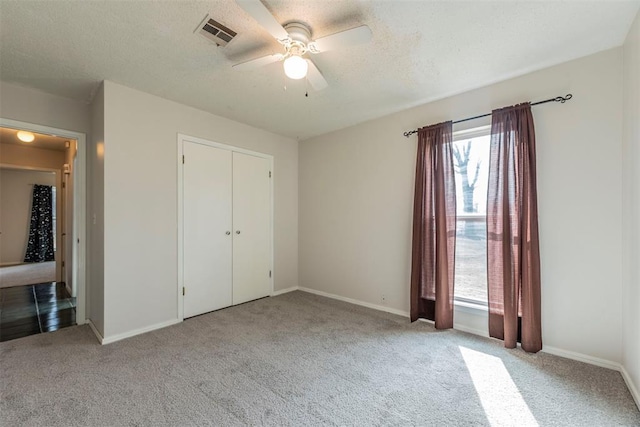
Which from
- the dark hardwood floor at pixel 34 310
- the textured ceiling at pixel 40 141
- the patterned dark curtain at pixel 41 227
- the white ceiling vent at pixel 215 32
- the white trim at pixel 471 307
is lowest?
the dark hardwood floor at pixel 34 310

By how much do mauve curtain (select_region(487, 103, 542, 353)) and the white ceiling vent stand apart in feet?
7.90

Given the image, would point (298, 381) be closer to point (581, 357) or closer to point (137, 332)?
point (137, 332)

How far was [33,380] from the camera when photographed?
1994 mm

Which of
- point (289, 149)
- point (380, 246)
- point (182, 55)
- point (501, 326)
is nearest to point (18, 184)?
point (289, 149)

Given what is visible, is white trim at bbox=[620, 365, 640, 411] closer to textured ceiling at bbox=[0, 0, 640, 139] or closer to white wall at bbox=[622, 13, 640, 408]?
white wall at bbox=[622, 13, 640, 408]

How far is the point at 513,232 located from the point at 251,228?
3.09m

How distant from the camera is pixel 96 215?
285cm

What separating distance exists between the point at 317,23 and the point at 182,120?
82.0 inches

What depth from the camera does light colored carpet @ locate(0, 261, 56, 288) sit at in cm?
497

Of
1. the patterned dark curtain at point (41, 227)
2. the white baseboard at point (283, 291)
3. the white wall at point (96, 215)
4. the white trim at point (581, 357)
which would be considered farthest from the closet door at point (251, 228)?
the patterned dark curtain at point (41, 227)

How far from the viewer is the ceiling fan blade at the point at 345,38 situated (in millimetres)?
1649

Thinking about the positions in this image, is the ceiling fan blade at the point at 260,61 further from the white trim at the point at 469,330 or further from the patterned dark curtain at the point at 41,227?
the patterned dark curtain at the point at 41,227

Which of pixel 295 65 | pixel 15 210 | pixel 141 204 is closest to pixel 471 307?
pixel 295 65

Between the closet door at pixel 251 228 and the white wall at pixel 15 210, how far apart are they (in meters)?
6.80
